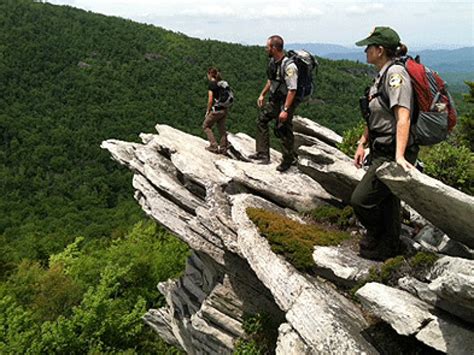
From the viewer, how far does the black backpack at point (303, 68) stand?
37.2 feet

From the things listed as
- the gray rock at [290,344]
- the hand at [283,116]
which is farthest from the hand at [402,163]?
the hand at [283,116]

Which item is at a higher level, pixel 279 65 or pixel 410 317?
pixel 279 65

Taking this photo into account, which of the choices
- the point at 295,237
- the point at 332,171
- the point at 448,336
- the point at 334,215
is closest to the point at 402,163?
the point at 448,336

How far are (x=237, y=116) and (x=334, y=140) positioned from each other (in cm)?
7399

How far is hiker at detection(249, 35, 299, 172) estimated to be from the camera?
11156 millimetres

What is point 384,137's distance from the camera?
736 cm

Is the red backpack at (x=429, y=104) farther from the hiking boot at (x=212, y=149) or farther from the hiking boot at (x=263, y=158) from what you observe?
the hiking boot at (x=212, y=149)

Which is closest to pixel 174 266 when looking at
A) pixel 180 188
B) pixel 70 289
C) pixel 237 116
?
pixel 70 289

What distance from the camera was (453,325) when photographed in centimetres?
615

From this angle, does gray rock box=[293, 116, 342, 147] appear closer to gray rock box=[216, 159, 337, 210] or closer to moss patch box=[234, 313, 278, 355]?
gray rock box=[216, 159, 337, 210]

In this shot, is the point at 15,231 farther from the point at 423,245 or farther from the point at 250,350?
the point at 423,245

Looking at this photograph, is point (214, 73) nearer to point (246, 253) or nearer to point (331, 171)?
point (331, 171)

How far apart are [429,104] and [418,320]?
126 inches

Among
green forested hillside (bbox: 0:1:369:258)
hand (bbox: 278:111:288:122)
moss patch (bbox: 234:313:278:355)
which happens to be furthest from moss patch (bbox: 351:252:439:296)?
green forested hillside (bbox: 0:1:369:258)
